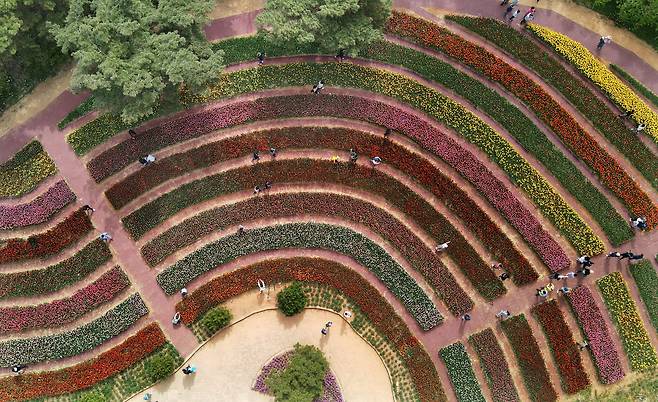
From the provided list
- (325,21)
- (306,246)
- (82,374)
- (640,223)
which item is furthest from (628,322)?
(82,374)

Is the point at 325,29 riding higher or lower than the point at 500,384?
higher

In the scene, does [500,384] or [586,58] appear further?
[586,58]

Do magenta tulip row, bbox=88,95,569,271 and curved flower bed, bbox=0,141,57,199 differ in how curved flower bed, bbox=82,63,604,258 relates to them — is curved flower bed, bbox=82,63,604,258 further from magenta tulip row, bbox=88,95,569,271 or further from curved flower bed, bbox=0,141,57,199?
curved flower bed, bbox=0,141,57,199

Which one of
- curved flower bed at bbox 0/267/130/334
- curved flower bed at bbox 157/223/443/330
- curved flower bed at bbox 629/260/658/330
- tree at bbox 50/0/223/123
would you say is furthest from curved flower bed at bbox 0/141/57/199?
curved flower bed at bbox 629/260/658/330

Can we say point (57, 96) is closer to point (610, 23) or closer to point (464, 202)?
point (464, 202)

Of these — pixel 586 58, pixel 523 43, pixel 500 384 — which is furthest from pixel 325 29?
pixel 500 384
